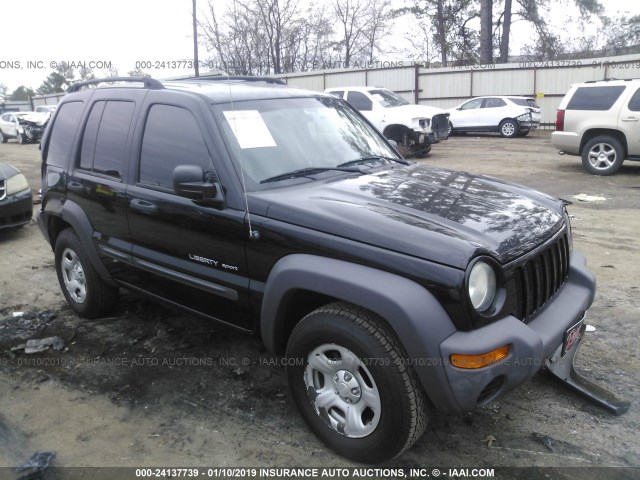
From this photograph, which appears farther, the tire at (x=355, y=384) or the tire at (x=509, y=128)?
the tire at (x=509, y=128)

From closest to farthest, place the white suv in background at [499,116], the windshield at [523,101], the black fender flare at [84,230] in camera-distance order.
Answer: the black fender flare at [84,230], the white suv in background at [499,116], the windshield at [523,101]

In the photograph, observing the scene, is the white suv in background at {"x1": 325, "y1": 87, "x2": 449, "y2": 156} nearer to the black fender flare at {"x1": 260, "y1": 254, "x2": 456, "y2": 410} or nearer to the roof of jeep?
the roof of jeep

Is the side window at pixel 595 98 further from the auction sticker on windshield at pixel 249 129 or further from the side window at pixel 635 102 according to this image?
the auction sticker on windshield at pixel 249 129

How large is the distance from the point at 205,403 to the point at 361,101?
1324 cm

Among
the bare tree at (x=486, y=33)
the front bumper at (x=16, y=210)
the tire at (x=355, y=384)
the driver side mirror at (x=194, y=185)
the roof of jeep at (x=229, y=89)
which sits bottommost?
the tire at (x=355, y=384)

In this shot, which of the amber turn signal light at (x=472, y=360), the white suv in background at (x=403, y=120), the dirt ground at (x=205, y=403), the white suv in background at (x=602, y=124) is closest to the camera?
the amber turn signal light at (x=472, y=360)

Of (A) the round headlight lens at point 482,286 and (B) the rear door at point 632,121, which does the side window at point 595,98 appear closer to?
(B) the rear door at point 632,121

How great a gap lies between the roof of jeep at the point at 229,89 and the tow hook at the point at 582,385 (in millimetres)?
2449

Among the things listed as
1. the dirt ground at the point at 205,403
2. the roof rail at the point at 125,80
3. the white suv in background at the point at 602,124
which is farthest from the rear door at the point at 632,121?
the roof rail at the point at 125,80

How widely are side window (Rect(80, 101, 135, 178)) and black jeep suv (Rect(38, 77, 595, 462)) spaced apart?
16 millimetres

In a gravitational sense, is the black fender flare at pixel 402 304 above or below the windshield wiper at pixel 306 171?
below

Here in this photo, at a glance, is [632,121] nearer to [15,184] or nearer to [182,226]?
[182,226]

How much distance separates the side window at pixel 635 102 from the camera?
10766mm

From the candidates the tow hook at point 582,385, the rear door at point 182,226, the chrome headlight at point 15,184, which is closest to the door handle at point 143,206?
the rear door at point 182,226
